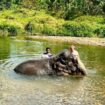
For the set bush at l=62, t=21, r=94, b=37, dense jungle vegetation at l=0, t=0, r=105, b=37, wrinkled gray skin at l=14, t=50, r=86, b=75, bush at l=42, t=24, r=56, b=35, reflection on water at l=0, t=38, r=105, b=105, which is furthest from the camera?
bush at l=42, t=24, r=56, b=35

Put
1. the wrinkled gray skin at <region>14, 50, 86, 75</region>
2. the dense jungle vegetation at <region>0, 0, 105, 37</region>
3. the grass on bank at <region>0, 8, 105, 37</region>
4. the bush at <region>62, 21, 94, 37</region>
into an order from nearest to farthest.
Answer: the wrinkled gray skin at <region>14, 50, 86, 75</region>
the bush at <region>62, 21, 94, 37</region>
the grass on bank at <region>0, 8, 105, 37</region>
the dense jungle vegetation at <region>0, 0, 105, 37</region>

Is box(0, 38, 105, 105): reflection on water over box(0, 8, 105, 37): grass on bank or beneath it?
beneath

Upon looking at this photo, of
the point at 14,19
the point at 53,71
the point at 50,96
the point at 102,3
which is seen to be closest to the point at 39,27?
the point at 14,19

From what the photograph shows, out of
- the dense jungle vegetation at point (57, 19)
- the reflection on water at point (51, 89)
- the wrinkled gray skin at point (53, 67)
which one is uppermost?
the dense jungle vegetation at point (57, 19)

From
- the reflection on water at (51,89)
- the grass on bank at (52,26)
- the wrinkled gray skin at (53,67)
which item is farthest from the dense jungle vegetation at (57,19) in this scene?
the reflection on water at (51,89)

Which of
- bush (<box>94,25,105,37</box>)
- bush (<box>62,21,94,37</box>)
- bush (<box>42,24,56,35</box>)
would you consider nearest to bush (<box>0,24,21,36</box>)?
bush (<box>42,24,56,35</box>)

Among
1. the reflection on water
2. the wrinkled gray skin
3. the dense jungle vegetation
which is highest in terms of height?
the dense jungle vegetation

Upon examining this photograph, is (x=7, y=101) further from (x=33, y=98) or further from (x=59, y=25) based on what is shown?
(x=59, y=25)

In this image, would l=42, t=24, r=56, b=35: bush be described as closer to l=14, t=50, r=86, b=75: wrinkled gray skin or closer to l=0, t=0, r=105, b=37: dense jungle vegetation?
l=0, t=0, r=105, b=37: dense jungle vegetation

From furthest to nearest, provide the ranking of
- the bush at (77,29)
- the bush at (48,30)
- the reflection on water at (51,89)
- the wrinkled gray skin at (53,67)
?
the bush at (48,30) → the bush at (77,29) → the wrinkled gray skin at (53,67) → the reflection on water at (51,89)

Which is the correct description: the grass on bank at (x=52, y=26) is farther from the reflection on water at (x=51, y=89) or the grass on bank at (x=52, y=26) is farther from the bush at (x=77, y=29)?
the reflection on water at (x=51, y=89)

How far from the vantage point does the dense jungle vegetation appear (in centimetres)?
6216

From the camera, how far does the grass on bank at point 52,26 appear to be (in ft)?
200

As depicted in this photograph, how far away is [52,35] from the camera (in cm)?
6250
